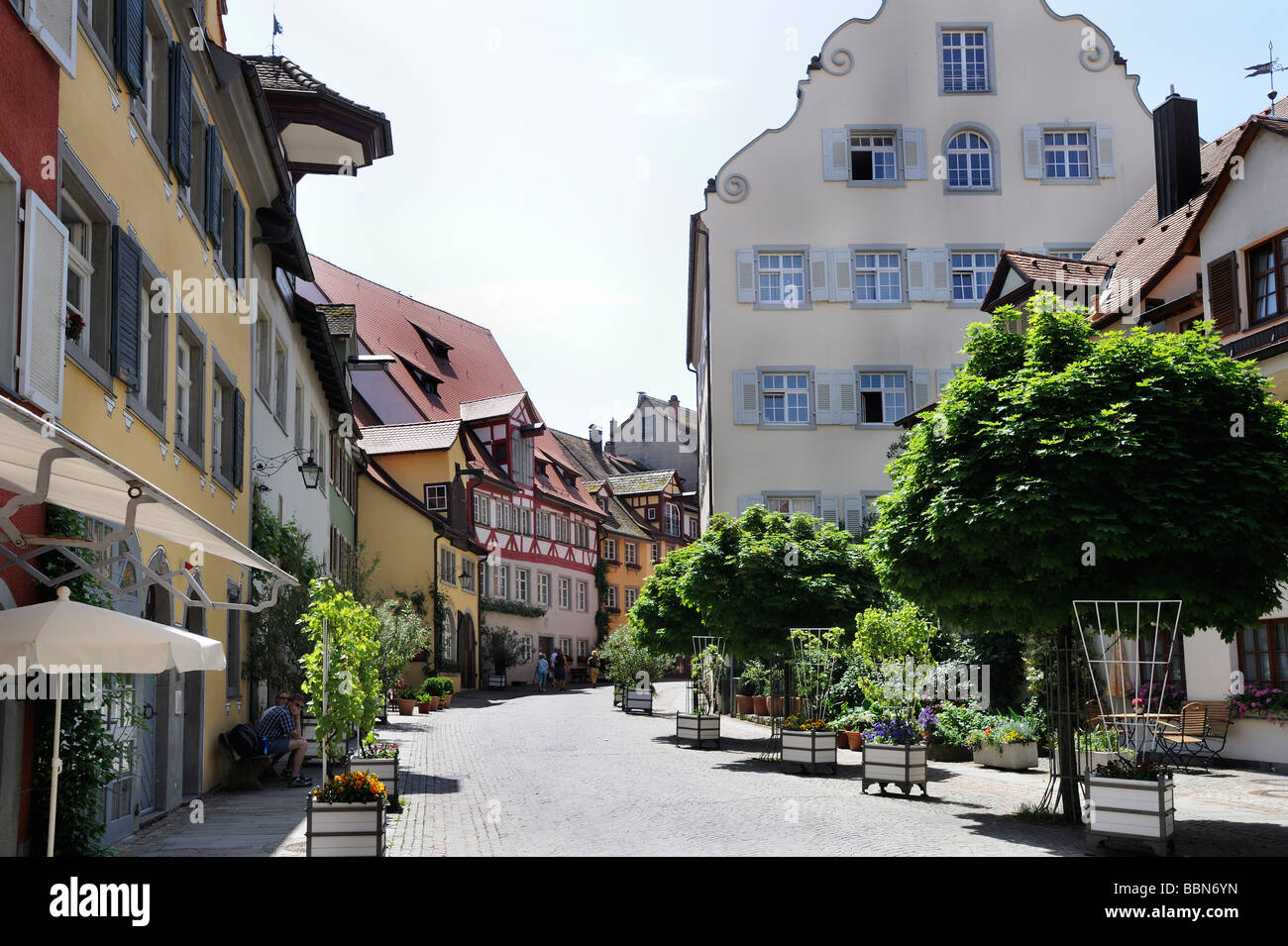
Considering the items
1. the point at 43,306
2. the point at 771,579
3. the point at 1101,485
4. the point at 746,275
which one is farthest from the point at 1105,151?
the point at 43,306

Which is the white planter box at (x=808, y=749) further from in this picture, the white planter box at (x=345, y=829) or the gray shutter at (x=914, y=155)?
the gray shutter at (x=914, y=155)

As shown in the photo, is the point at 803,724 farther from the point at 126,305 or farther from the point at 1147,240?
the point at 1147,240

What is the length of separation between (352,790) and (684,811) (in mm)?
4650

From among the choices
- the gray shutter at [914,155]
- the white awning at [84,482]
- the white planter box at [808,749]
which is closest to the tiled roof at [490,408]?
the gray shutter at [914,155]

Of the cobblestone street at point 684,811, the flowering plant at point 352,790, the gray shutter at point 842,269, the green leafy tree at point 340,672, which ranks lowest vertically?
the cobblestone street at point 684,811

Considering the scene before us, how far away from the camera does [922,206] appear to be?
3241 cm

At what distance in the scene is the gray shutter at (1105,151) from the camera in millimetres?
32469

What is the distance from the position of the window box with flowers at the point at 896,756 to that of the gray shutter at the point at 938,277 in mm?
17986

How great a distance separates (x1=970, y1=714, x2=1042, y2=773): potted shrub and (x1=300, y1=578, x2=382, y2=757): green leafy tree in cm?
1059

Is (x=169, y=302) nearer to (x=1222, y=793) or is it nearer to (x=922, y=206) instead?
(x=1222, y=793)

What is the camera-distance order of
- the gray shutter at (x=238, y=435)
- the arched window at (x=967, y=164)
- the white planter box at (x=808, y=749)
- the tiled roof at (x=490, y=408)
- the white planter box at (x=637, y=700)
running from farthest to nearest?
the tiled roof at (x=490, y=408) < the white planter box at (x=637, y=700) < the arched window at (x=967, y=164) < the white planter box at (x=808, y=749) < the gray shutter at (x=238, y=435)

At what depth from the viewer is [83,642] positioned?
712cm

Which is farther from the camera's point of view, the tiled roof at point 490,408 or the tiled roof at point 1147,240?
the tiled roof at point 490,408

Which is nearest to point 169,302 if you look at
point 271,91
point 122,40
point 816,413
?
point 122,40
